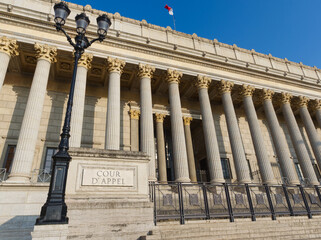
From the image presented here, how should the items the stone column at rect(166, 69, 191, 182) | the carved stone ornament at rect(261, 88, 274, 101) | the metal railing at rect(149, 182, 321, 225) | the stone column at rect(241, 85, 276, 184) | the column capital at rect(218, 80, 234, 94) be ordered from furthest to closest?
the carved stone ornament at rect(261, 88, 274, 101) < the column capital at rect(218, 80, 234, 94) < the stone column at rect(241, 85, 276, 184) < the stone column at rect(166, 69, 191, 182) < the metal railing at rect(149, 182, 321, 225)

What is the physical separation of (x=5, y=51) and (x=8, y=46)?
1.69 feet

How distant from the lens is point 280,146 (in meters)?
21.6

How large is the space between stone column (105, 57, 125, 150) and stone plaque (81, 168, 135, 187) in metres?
7.93

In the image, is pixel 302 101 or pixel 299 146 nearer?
pixel 299 146

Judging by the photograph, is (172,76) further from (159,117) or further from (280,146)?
(280,146)

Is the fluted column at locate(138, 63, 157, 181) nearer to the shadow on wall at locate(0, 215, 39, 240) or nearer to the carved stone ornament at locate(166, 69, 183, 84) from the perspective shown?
the carved stone ornament at locate(166, 69, 183, 84)

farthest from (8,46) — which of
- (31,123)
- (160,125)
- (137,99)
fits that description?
(160,125)

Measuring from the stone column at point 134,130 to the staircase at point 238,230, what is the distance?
43.8ft

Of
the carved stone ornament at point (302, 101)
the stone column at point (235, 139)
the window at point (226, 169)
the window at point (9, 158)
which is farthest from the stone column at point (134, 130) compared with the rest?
the carved stone ornament at point (302, 101)

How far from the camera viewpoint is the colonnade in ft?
49.7

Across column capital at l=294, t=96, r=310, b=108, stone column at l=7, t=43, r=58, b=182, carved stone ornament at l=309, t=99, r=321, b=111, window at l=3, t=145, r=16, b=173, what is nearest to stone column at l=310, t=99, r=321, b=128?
carved stone ornament at l=309, t=99, r=321, b=111

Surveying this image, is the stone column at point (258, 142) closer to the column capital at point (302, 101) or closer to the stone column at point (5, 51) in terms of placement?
the column capital at point (302, 101)

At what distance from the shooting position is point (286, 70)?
2766 cm

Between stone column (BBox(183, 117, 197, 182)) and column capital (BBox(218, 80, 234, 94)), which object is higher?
column capital (BBox(218, 80, 234, 94))
